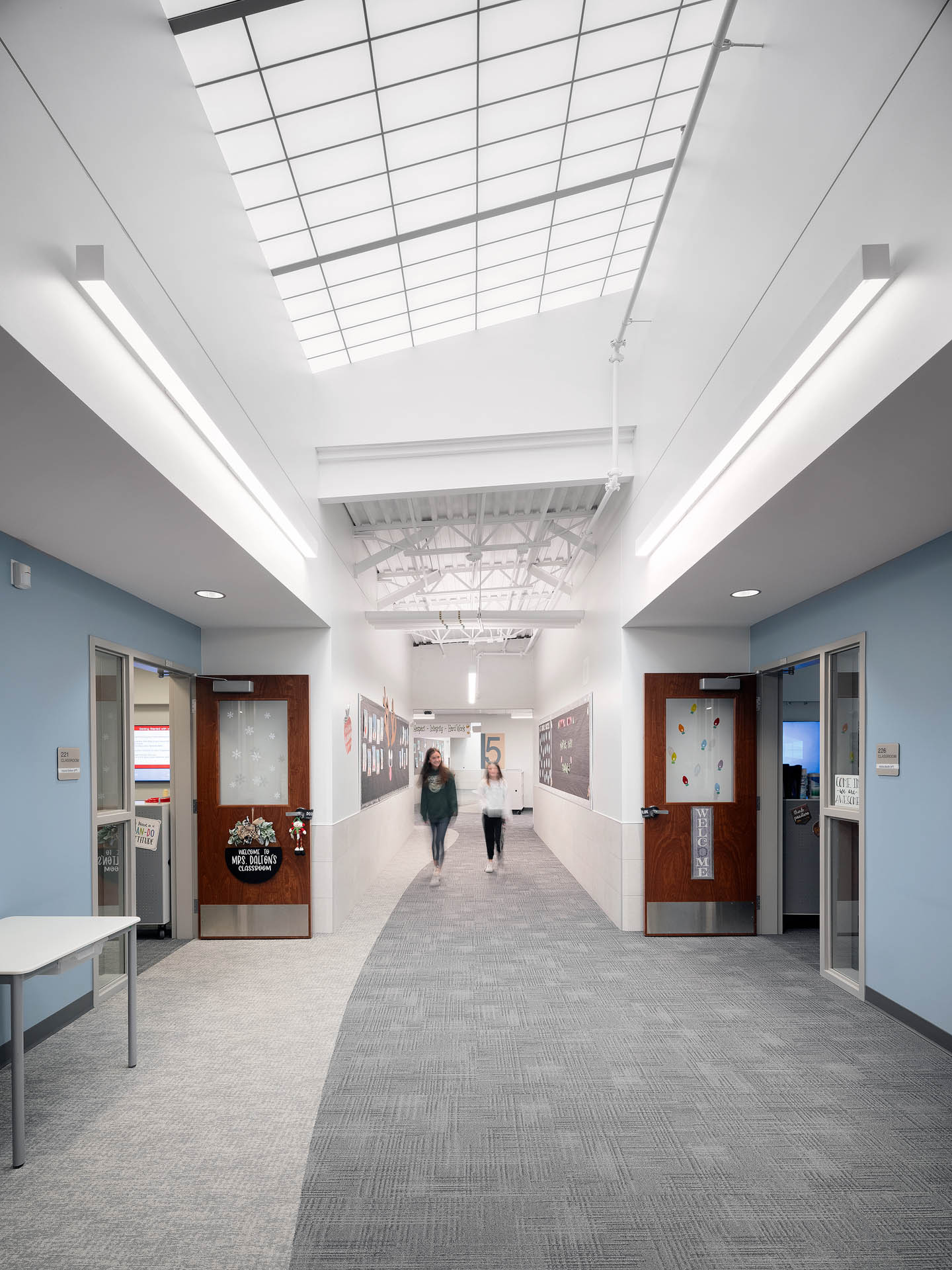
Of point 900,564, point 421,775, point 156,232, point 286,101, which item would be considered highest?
point 286,101

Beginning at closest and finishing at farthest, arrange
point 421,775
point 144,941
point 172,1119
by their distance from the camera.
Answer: point 172,1119
point 144,941
point 421,775

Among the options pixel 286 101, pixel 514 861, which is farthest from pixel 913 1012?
pixel 514 861

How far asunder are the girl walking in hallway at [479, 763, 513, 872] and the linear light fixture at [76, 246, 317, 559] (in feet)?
18.3

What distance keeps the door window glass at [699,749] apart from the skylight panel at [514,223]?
3.72 metres

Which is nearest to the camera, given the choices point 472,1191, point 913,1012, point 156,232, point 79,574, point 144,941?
Result: point 472,1191

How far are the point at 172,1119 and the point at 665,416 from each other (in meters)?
4.57

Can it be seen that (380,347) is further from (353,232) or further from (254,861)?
(254,861)

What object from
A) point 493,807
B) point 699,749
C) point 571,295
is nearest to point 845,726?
point 699,749

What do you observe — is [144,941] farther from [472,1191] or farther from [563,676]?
[563,676]

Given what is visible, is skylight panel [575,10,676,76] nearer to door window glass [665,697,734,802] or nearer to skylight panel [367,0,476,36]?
skylight panel [367,0,476,36]

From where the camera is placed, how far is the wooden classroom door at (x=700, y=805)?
640 cm

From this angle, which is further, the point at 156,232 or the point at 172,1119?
the point at 172,1119

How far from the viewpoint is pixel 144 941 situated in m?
6.21

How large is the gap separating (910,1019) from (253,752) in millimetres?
4882
